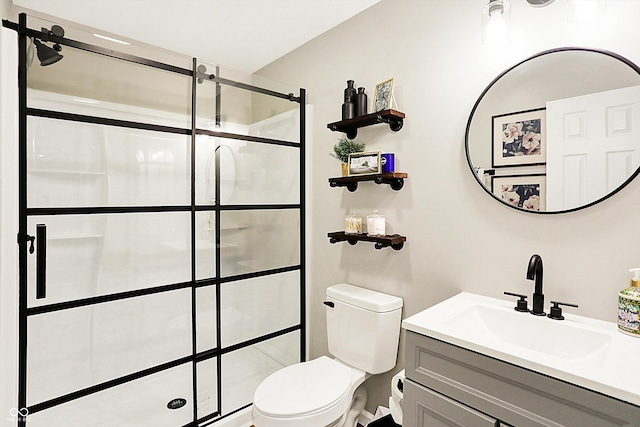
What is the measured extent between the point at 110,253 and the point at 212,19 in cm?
151

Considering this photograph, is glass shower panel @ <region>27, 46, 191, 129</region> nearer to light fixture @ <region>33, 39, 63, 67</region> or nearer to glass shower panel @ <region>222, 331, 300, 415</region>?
light fixture @ <region>33, 39, 63, 67</region>

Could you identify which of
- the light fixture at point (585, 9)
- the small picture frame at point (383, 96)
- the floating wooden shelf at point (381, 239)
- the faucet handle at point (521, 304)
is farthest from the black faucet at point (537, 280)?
the small picture frame at point (383, 96)

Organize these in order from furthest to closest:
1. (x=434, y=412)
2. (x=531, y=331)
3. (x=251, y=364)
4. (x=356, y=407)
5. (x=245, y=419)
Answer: (x=251, y=364), (x=245, y=419), (x=356, y=407), (x=531, y=331), (x=434, y=412)

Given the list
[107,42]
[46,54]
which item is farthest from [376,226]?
[46,54]

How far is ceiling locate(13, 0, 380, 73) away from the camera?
1.97m

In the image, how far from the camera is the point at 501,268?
1468 millimetres

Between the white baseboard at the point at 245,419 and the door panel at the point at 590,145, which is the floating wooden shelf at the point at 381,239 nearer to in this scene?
the door panel at the point at 590,145

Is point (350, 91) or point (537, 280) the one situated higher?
point (350, 91)

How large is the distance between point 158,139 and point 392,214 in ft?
4.32

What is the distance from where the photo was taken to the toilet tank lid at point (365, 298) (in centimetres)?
175

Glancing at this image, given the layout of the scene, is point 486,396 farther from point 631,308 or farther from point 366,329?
point 366,329

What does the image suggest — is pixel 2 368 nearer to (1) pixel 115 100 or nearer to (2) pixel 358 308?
(1) pixel 115 100

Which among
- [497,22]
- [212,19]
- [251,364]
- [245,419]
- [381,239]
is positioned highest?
[212,19]

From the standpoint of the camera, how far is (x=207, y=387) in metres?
2.01
